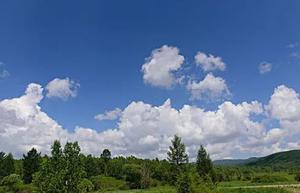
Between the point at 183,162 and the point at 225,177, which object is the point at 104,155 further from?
the point at 183,162

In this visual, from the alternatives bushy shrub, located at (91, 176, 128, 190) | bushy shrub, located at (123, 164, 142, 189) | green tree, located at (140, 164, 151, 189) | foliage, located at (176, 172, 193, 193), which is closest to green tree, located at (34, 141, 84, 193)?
foliage, located at (176, 172, 193, 193)

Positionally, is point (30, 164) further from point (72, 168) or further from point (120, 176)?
point (72, 168)

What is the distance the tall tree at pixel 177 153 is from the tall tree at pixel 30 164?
2810 inches

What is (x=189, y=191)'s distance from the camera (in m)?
45.8

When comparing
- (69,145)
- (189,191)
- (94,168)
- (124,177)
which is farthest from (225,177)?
(69,145)

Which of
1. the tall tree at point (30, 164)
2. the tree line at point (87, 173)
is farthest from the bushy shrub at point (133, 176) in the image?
the tall tree at point (30, 164)

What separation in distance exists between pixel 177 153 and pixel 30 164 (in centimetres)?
7473

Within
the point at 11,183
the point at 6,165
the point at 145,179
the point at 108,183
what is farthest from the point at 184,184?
the point at 6,165

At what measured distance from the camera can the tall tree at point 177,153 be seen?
186 feet

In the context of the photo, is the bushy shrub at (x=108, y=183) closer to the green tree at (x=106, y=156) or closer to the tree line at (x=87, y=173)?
the tree line at (x=87, y=173)

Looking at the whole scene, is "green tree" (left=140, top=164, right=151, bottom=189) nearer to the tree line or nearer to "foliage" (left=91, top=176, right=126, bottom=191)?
the tree line

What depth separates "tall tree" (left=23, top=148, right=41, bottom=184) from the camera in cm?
11900

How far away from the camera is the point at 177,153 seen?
56625 mm

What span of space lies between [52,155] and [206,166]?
52346mm
